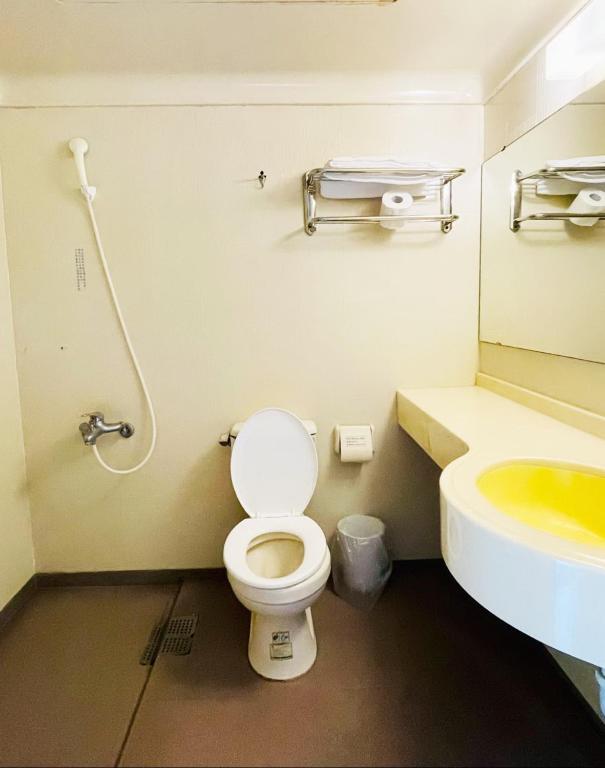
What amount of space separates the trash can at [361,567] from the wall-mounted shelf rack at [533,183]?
1.38 m

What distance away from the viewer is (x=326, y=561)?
56.1 inches

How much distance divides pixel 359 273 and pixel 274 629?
4.68 ft

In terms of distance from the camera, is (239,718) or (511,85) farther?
(511,85)

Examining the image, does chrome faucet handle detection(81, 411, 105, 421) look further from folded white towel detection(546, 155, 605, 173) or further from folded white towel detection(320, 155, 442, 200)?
folded white towel detection(546, 155, 605, 173)

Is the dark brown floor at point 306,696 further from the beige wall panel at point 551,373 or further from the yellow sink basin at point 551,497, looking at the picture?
the beige wall panel at point 551,373

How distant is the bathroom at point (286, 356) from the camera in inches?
51.0

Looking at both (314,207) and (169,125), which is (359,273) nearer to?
(314,207)

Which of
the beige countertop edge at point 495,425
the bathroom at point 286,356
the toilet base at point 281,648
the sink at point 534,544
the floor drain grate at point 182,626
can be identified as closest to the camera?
the sink at point 534,544

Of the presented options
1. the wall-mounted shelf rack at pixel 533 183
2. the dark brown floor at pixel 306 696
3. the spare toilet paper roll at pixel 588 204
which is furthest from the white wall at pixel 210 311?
the spare toilet paper roll at pixel 588 204

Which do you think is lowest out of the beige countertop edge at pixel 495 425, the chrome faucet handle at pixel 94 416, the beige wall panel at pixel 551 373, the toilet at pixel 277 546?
the toilet at pixel 277 546

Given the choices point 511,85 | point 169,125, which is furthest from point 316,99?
point 511,85

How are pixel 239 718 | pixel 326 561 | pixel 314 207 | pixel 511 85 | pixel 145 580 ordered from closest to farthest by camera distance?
1. pixel 239 718
2. pixel 326 561
3. pixel 511 85
4. pixel 314 207
5. pixel 145 580

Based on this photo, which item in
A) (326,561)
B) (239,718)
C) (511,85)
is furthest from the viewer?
(511,85)

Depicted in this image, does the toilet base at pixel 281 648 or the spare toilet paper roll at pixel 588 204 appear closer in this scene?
the spare toilet paper roll at pixel 588 204
